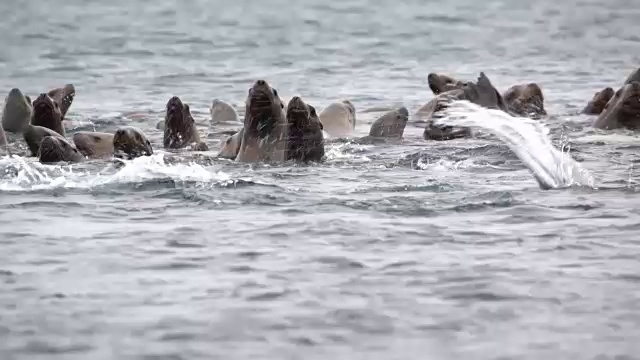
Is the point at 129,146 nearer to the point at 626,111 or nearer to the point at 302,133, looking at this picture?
the point at 302,133

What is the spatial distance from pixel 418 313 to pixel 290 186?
13.9 feet

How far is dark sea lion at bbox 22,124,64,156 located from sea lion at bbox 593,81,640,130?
21.1 ft

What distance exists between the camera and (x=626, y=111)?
1753 centimetres

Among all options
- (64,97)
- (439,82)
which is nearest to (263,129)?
(439,82)

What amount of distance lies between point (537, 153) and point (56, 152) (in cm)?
456

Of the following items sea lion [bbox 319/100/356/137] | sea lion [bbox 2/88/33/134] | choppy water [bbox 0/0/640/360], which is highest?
sea lion [bbox 2/88/33/134]

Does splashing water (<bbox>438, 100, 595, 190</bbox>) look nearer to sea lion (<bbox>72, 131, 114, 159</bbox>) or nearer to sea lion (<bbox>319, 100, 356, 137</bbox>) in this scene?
sea lion (<bbox>319, 100, 356, 137</bbox>)

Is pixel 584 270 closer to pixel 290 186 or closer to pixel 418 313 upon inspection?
pixel 418 313

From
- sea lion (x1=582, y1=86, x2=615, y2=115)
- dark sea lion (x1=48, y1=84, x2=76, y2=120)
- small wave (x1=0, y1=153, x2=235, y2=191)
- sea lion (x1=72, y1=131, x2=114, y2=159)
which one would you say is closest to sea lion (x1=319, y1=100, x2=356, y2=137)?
sea lion (x1=72, y1=131, x2=114, y2=159)

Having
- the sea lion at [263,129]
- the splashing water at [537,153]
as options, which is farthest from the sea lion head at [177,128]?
the splashing water at [537,153]

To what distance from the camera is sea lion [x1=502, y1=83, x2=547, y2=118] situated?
64.7ft

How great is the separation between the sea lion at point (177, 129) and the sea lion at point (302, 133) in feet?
6.24

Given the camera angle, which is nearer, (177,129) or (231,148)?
(231,148)

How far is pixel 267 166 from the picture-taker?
46.6 feet
